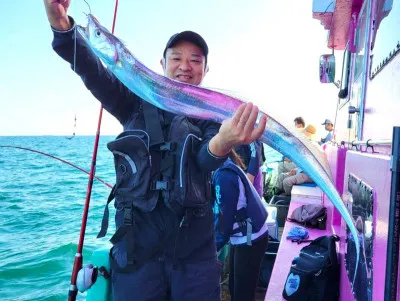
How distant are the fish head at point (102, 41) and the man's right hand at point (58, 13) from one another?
183 millimetres

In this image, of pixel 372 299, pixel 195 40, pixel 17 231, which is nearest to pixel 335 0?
pixel 195 40

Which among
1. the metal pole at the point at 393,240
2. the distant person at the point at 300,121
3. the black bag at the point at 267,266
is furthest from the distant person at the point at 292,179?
the metal pole at the point at 393,240

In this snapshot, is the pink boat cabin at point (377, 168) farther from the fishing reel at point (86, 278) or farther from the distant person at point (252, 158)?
the fishing reel at point (86, 278)

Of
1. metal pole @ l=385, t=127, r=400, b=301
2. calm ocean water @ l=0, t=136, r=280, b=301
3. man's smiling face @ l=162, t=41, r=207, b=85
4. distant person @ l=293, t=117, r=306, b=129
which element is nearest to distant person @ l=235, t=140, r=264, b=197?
man's smiling face @ l=162, t=41, r=207, b=85

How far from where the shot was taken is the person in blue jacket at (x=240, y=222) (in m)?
3.54

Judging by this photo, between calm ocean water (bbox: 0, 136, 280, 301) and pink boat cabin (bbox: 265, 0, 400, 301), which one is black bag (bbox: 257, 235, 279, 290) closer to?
pink boat cabin (bbox: 265, 0, 400, 301)

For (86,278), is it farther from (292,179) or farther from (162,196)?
(292,179)

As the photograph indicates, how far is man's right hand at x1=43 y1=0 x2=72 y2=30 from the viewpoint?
1760 millimetres

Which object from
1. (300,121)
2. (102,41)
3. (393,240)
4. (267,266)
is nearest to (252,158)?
(267,266)

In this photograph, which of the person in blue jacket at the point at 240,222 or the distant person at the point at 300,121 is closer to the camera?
the person in blue jacket at the point at 240,222

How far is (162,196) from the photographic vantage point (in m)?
2.15

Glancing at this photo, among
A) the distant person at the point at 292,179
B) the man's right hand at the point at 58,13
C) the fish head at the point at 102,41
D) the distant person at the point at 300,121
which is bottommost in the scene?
the distant person at the point at 292,179

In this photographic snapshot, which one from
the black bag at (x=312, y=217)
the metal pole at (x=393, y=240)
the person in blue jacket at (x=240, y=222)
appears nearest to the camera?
the metal pole at (x=393, y=240)

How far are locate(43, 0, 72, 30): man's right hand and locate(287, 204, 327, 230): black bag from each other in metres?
4.38
